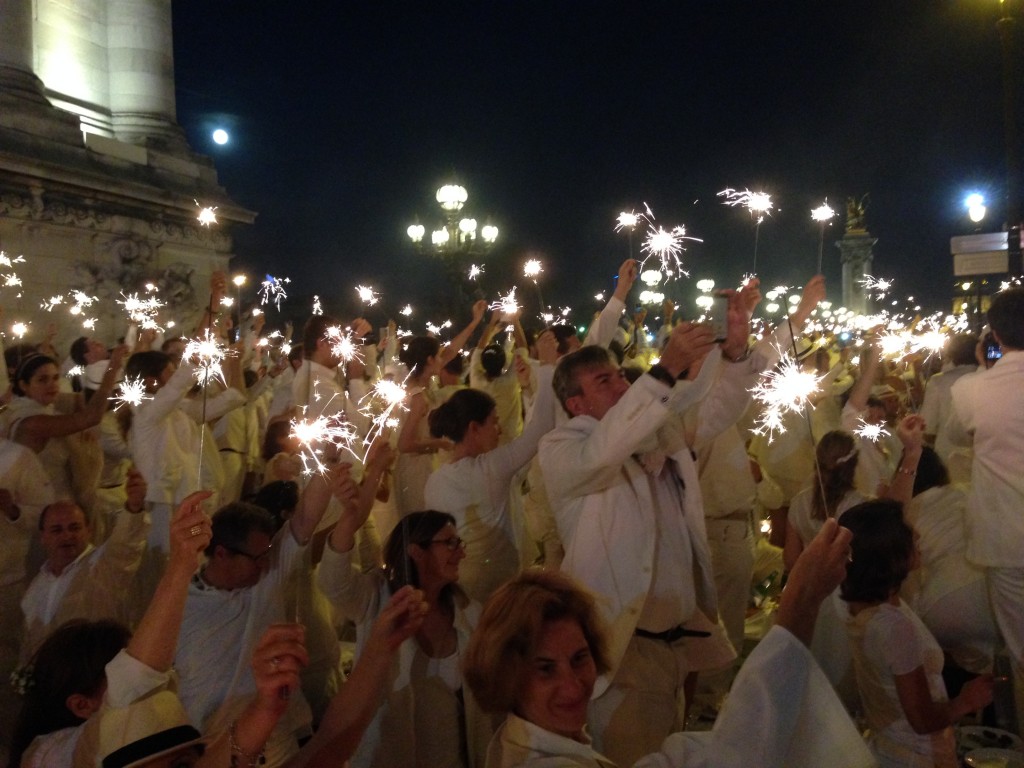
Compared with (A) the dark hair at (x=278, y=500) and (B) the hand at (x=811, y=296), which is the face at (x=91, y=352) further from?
(B) the hand at (x=811, y=296)

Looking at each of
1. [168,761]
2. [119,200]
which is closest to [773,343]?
[168,761]

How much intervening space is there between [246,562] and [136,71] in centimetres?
1857

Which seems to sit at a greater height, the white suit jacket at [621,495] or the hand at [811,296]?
the hand at [811,296]

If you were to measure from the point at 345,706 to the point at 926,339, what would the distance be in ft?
26.8

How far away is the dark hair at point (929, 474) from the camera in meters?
5.17

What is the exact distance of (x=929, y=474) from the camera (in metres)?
5.18

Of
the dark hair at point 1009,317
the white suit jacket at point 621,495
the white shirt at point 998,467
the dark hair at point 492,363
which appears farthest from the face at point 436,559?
the dark hair at point 492,363

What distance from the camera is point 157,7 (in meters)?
19.4

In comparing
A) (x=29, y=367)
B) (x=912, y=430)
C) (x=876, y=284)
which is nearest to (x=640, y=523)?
(x=912, y=430)

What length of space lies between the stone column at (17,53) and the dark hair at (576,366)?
14684mm

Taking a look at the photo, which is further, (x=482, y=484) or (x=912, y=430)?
(x=482, y=484)

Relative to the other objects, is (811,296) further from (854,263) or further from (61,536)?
(854,263)

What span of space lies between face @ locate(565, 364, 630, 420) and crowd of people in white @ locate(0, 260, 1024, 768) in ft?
0.04

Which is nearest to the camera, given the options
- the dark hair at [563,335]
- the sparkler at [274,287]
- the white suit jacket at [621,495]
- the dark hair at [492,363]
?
the white suit jacket at [621,495]
